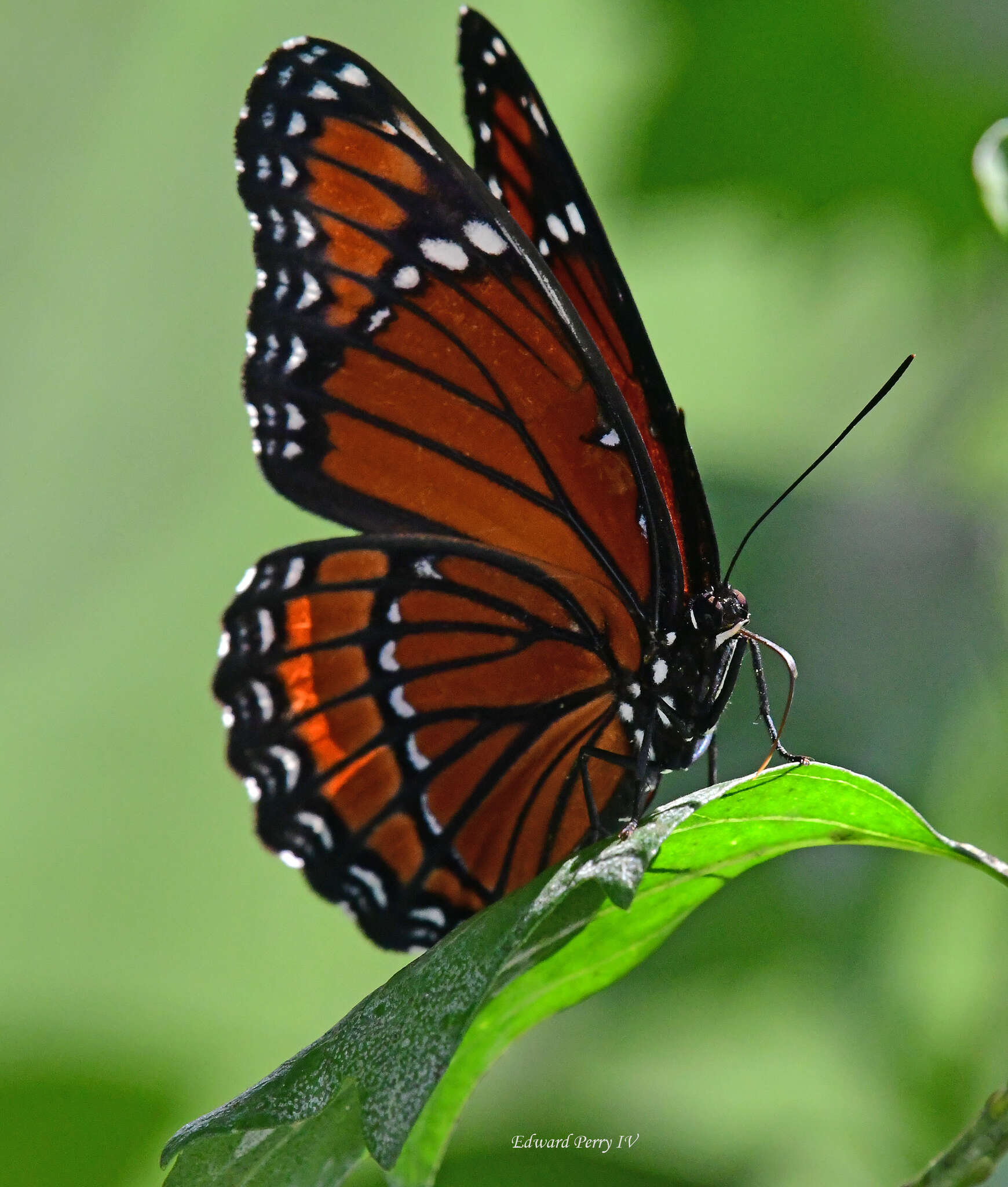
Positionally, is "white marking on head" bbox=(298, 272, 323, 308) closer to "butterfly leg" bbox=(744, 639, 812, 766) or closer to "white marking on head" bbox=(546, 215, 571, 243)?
"white marking on head" bbox=(546, 215, 571, 243)

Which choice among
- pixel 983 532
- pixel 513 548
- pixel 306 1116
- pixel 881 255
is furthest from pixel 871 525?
pixel 306 1116

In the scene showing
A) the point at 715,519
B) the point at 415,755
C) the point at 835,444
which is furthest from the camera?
the point at 715,519

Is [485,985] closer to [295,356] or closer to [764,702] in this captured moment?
[764,702]

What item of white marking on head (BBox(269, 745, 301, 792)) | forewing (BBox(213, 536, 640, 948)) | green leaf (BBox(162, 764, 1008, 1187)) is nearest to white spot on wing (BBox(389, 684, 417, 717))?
forewing (BBox(213, 536, 640, 948))

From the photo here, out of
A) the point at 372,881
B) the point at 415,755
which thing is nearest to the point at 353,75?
the point at 415,755

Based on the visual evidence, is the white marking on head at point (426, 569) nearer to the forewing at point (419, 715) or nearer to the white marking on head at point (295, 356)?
the forewing at point (419, 715)

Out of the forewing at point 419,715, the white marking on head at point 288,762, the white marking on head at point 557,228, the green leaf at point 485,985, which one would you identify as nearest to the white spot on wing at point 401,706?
the forewing at point 419,715
